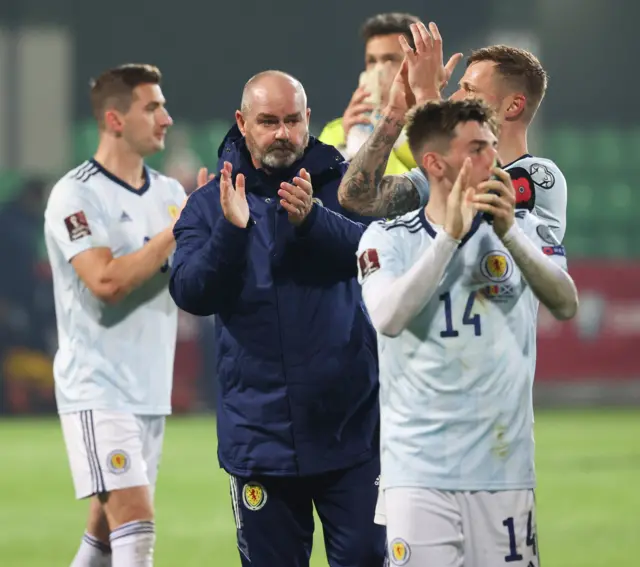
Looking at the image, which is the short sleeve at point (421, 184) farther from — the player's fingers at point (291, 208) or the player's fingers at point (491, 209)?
the player's fingers at point (491, 209)

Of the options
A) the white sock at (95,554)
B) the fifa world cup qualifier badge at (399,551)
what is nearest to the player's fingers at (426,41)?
the fifa world cup qualifier badge at (399,551)

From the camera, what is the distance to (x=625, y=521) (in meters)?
A: 8.99

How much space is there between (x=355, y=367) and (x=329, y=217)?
52 centimetres

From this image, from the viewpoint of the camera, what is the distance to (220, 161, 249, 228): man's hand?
A: 4621 millimetres

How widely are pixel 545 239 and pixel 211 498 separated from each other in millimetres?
6307

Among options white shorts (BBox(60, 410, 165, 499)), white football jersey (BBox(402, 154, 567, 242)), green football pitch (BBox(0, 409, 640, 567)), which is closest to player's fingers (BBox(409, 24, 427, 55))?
white football jersey (BBox(402, 154, 567, 242))

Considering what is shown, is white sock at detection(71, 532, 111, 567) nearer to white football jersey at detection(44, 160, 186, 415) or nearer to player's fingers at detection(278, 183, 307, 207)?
white football jersey at detection(44, 160, 186, 415)

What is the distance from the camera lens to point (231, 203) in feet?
15.2

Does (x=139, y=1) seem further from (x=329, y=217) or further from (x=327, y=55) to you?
(x=329, y=217)

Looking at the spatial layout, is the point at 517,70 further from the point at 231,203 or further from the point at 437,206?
the point at 231,203

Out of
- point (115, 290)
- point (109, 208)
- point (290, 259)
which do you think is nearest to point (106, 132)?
point (109, 208)

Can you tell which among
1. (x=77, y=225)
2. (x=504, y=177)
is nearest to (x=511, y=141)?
(x=504, y=177)

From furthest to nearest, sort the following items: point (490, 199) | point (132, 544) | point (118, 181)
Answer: point (118, 181)
point (132, 544)
point (490, 199)

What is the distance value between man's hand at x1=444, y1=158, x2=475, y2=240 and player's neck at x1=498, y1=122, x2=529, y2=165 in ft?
2.70
